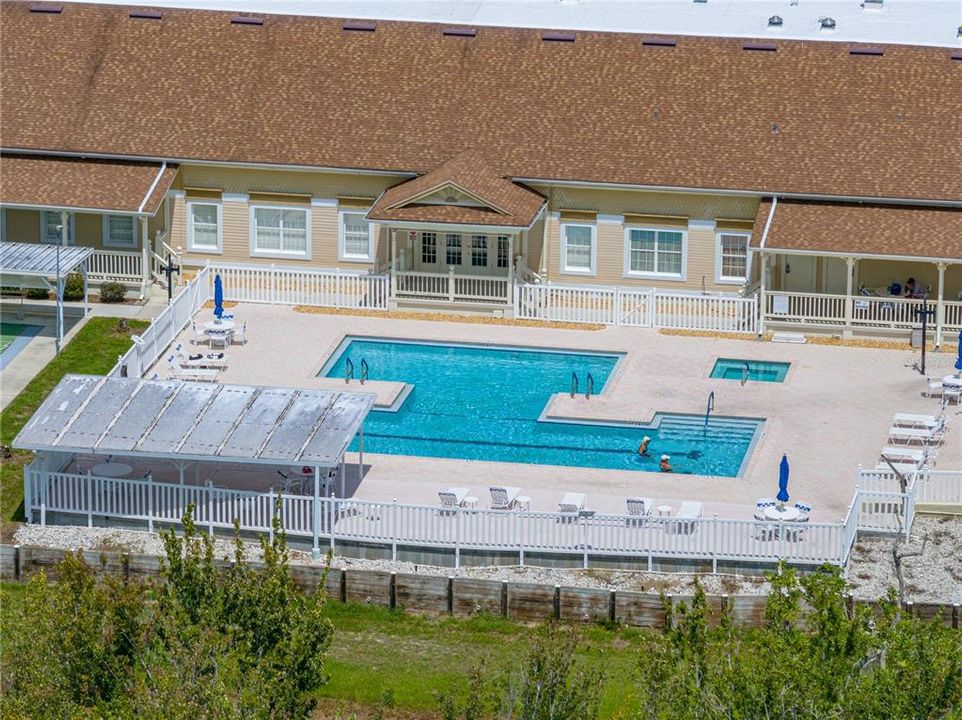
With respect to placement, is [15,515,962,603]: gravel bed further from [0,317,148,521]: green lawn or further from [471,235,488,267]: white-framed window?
[471,235,488,267]: white-framed window

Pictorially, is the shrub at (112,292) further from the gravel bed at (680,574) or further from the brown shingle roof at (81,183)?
the gravel bed at (680,574)

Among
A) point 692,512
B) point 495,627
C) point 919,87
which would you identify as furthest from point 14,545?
point 919,87

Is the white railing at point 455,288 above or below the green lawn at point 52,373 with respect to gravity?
above

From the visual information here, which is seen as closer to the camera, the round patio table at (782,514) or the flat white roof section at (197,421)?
the round patio table at (782,514)

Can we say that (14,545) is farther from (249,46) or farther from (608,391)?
(249,46)

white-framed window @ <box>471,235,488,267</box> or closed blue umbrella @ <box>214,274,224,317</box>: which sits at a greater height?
white-framed window @ <box>471,235,488,267</box>

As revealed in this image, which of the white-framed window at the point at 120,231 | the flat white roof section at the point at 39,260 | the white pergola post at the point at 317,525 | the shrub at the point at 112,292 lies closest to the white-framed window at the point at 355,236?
the white-framed window at the point at 120,231

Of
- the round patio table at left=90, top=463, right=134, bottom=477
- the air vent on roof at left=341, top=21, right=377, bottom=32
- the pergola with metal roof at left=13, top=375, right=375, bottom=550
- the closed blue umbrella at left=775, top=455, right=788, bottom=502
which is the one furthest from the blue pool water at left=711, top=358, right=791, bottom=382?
the round patio table at left=90, top=463, right=134, bottom=477
